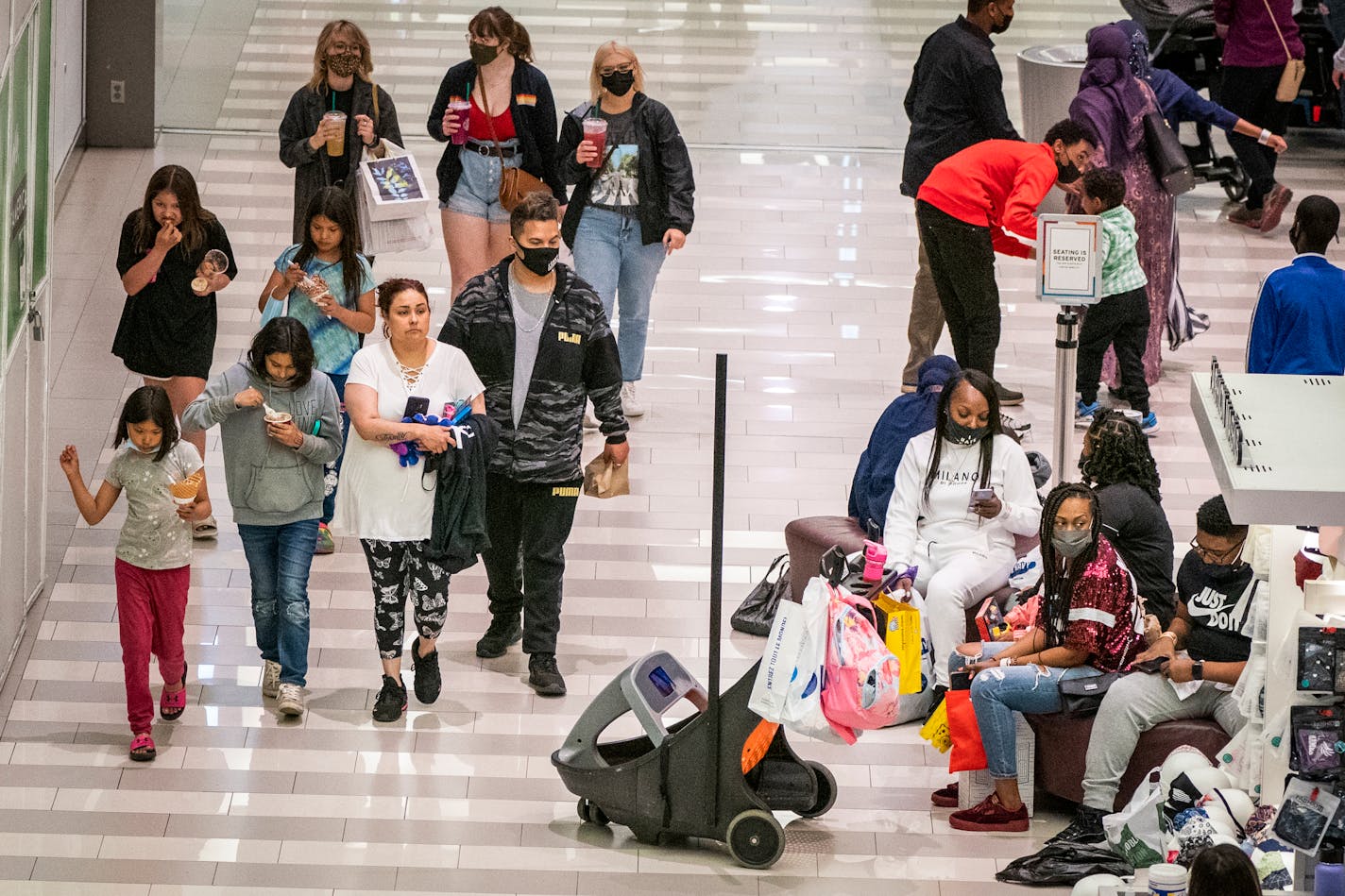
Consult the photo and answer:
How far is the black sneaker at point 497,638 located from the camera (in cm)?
823

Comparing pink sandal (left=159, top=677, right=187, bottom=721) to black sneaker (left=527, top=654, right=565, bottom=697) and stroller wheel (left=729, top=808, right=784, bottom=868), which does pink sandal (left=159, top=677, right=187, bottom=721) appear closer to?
black sneaker (left=527, top=654, right=565, bottom=697)

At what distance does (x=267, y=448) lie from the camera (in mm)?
7430

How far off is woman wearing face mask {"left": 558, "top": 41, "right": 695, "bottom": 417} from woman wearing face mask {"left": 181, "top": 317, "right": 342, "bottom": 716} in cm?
245

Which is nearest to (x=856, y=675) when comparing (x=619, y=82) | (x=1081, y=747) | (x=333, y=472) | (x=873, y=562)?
(x=873, y=562)

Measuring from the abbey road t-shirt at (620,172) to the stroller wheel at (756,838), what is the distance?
3.75 metres

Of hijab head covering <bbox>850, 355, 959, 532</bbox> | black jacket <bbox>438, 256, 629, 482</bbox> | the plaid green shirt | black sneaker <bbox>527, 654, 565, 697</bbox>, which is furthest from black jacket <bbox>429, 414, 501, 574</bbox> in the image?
the plaid green shirt

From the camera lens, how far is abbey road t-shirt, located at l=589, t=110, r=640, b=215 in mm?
9695

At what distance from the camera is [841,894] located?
6641 mm

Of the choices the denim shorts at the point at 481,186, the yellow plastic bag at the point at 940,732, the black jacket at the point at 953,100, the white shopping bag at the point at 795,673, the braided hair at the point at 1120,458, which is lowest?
the yellow plastic bag at the point at 940,732

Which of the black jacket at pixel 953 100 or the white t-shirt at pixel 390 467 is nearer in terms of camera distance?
the white t-shirt at pixel 390 467

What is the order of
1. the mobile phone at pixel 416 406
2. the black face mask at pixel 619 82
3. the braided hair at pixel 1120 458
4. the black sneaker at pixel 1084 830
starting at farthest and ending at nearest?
the black face mask at pixel 619 82 < the braided hair at pixel 1120 458 < the mobile phone at pixel 416 406 < the black sneaker at pixel 1084 830

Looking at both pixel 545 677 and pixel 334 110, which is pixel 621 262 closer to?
pixel 334 110

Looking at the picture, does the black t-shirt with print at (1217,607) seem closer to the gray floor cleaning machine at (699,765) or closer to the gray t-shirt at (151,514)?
the gray floor cleaning machine at (699,765)

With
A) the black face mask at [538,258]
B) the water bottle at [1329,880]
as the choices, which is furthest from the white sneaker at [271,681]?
the water bottle at [1329,880]
